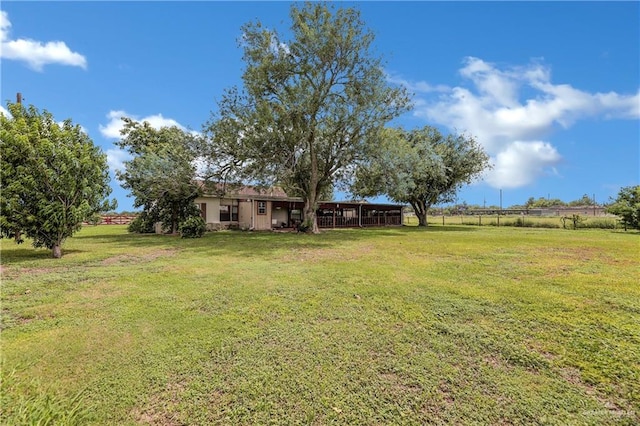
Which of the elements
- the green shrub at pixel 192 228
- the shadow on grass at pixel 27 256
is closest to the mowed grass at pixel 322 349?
the shadow on grass at pixel 27 256

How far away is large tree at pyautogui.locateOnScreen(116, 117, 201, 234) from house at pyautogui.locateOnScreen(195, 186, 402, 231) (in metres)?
2.09

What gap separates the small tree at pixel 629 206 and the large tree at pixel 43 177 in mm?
28957

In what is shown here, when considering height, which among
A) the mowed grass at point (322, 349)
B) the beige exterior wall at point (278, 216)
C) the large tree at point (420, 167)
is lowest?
the mowed grass at point (322, 349)

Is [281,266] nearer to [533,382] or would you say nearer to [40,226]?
[533,382]

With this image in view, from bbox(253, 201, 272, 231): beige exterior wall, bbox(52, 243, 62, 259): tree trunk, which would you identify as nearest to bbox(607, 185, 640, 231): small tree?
bbox(253, 201, 272, 231): beige exterior wall

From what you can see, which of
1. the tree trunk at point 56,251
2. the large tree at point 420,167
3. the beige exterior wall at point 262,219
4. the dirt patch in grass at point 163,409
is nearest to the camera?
Result: the dirt patch in grass at point 163,409

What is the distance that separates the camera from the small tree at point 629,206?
1986 centimetres

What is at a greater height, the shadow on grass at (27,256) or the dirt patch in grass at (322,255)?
the shadow on grass at (27,256)

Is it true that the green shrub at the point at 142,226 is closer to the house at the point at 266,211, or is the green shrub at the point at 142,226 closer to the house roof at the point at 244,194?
the house at the point at 266,211

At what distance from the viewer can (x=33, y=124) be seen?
8711 millimetres

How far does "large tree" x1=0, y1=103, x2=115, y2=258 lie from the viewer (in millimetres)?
8328

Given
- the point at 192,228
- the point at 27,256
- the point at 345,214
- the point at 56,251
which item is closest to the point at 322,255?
the point at 56,251

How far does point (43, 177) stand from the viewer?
8641 mm

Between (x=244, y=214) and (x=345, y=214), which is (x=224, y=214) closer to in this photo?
(x=244, y=214)
